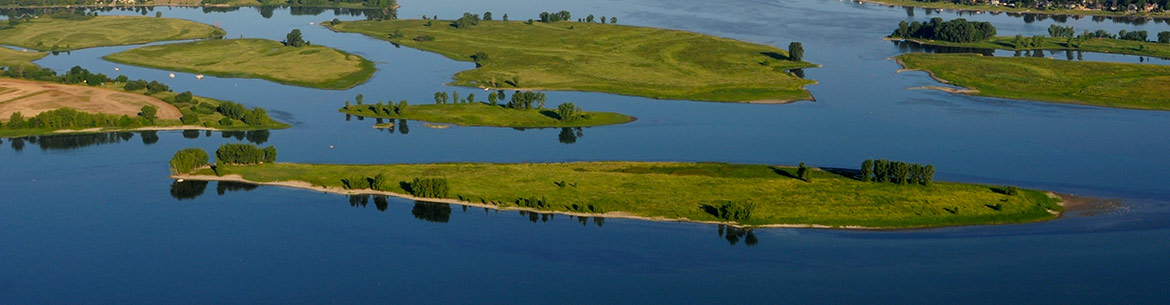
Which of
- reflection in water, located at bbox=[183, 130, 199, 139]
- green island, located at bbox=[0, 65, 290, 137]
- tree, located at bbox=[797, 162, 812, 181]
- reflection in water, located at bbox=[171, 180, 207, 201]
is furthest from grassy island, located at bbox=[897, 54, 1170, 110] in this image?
reflection in water, located at bbox=[171, 180, 207, 201]

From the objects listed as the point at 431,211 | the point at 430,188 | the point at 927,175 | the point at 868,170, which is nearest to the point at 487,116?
the point at 430,188

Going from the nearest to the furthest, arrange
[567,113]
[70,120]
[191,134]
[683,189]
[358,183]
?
[683,189] → [358,183] → [191,134] → [70,120] → [567,113]

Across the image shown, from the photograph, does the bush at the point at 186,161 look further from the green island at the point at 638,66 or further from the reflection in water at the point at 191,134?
the green island at the point at 638,66

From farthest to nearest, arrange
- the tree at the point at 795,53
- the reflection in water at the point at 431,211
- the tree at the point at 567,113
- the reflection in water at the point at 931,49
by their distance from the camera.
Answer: the reflection in water at the point at 931,49 → the tree at the point at 795,53 → the tree at the point at 567,113 → the reflection in water at the point at 431,211

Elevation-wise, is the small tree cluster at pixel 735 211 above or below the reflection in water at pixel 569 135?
below

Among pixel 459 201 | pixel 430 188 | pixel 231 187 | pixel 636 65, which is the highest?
pixel 636 65

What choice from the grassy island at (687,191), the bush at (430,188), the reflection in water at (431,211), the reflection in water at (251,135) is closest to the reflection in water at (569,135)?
the grassy island at (687,191)

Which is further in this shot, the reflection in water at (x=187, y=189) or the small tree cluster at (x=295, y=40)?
the small tree cluster at (x=295, y=40)

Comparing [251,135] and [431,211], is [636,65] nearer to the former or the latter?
[251,135]
